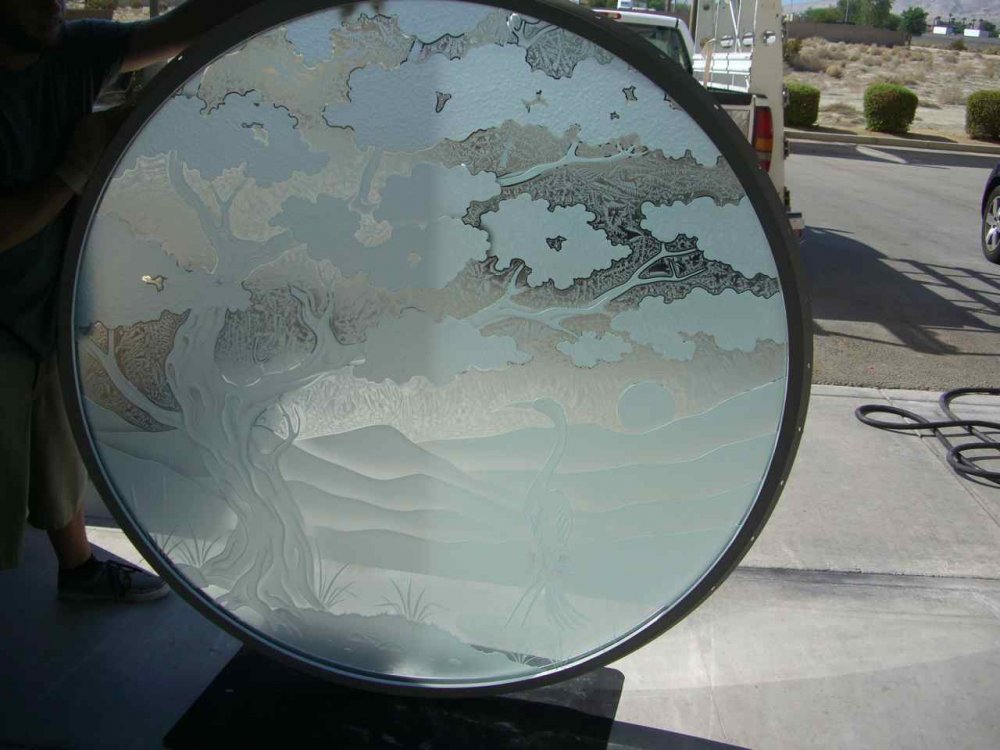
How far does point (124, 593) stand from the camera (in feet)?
9.55

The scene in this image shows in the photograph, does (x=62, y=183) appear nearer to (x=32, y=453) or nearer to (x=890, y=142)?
(x=32, y=453)

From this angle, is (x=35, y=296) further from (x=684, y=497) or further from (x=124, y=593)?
(x=684, y=497)

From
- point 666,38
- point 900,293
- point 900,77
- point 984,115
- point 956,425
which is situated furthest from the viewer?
point 900,77

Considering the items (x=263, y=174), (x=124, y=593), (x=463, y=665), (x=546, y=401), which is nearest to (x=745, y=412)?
(x=546, y=401)

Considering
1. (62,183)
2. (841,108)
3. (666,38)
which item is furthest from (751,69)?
(841,108)

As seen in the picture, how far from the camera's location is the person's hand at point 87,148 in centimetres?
213

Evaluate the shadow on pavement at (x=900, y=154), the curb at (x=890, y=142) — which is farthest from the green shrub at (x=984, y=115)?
the shadow on pavement at (x=900, y=154)

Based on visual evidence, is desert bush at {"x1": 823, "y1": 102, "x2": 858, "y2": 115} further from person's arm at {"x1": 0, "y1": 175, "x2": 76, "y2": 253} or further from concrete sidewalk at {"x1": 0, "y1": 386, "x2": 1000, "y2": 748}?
person's arm at {"x1": 0, "y1": 175, "x2": 76, "y2": 253}

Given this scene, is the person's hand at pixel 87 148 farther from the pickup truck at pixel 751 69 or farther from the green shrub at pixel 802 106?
Result: the green shrub at pixel 802 106

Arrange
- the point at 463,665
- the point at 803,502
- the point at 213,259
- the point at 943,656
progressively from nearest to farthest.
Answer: the point at 213,259, the point at 463,665, the point at 943,656, the point at 803,502

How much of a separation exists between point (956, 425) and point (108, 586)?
373 centimetres

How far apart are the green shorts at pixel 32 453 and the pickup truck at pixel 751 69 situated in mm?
4435

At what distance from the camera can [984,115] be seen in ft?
69.9

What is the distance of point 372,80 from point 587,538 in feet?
3.41
